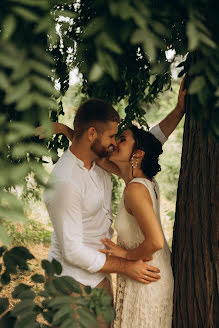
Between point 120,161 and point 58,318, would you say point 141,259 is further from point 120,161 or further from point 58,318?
point 58,318

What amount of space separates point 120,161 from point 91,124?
33cm

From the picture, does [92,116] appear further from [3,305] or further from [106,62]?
[106,62]

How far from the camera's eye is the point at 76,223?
7.72 ft

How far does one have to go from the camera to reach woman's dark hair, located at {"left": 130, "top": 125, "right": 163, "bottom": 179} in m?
2.67

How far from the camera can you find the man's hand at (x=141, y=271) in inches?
96.2

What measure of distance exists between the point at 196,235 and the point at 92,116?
97cm

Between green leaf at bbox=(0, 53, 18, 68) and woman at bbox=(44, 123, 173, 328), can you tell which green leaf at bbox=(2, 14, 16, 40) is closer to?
green leaf at bbox=(0, 53, 18, 68)

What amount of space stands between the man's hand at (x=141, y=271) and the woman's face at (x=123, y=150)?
2.21ft

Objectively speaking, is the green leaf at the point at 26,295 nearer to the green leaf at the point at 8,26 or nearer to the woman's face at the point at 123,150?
the green leaf at the point at 8,26

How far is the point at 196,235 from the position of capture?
227cm

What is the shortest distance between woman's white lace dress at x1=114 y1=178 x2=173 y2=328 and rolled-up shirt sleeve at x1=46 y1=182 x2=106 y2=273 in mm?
291

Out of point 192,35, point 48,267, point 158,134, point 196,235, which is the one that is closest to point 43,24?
point 192,35

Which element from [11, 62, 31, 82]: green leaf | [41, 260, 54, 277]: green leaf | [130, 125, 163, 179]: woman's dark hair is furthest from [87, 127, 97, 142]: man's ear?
[11, 62, 31, 82]: green leaf

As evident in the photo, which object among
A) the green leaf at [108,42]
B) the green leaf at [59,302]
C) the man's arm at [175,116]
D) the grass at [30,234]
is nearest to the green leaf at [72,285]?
the green leaf at [59,302]
